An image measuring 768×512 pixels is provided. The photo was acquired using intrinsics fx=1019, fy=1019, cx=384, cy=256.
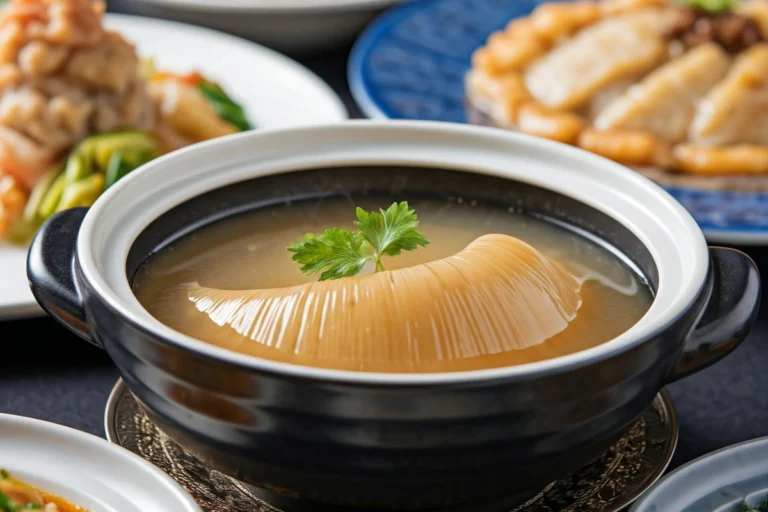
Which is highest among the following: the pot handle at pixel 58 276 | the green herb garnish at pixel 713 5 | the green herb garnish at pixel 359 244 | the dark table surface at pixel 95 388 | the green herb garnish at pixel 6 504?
the green herb garnish at pixel 359 244

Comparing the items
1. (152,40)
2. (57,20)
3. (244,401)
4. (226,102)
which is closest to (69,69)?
(57,20)

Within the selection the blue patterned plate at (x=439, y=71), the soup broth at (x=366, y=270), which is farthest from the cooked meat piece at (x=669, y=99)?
the soup broth at (x=366, y=270)

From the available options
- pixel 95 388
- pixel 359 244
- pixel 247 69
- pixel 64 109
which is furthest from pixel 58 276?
pixel 247 69

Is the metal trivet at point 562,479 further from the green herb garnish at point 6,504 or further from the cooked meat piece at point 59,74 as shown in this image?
the cooked meat piece at point 59,74

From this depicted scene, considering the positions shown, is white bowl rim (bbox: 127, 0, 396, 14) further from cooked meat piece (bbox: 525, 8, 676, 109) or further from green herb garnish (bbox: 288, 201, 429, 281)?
green herb garnish (bbox: 288, 201, 429, 281)

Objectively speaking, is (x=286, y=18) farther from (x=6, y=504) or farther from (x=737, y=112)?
(x=6, y=504)

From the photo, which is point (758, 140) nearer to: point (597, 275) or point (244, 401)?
point (597, 275)
